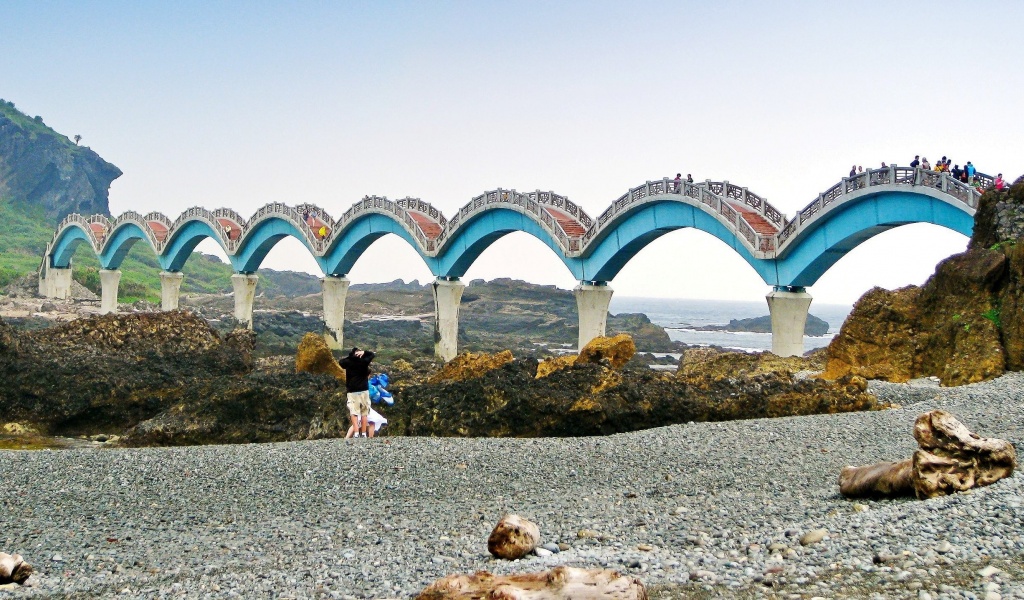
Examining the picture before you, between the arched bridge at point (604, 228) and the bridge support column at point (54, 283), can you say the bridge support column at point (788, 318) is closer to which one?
the arched bridge at point (604, 228)

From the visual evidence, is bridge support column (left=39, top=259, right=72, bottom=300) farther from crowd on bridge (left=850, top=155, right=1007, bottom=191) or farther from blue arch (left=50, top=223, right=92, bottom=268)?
crowd on bridge (left=850, top=155, right=1007, bottom=191)

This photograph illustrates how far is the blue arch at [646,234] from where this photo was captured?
27.5 m

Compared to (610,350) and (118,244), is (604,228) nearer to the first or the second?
Answer: (610,350)

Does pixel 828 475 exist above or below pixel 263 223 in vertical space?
below

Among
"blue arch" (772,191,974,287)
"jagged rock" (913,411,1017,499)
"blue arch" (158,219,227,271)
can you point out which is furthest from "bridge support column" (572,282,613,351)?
"blue arch" (158,219,227,271)

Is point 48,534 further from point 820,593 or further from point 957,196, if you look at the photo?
point 957,196

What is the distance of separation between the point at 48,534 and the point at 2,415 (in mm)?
12009

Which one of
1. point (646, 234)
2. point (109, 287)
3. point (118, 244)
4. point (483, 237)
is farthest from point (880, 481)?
point (109, 287)

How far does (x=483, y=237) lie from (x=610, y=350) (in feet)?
69.2

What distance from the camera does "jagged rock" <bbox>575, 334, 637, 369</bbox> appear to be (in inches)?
660

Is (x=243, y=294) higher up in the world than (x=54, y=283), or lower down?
lower down

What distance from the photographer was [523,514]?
781 cm

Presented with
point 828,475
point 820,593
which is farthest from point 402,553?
point 828,475

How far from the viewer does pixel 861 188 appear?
2306 cm
